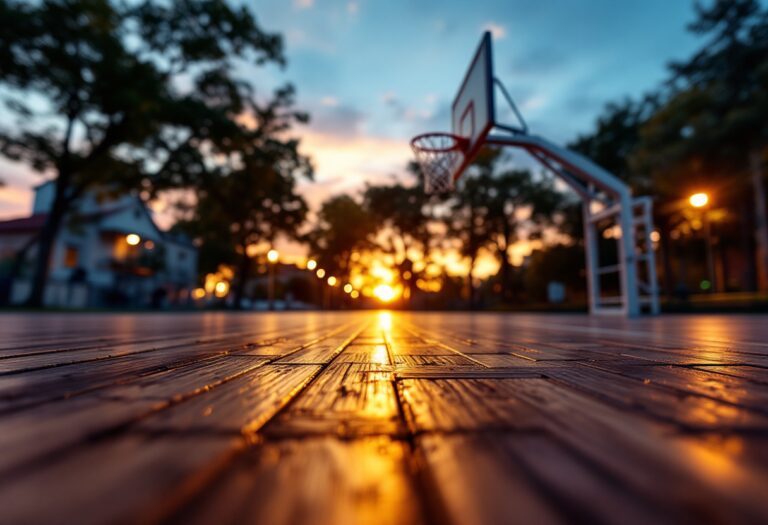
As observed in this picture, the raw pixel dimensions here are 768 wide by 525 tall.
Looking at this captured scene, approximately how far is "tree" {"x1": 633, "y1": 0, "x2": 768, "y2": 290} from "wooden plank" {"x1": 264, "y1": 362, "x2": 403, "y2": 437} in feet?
65.9

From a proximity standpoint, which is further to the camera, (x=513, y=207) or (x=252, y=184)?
(x=513, y=207)

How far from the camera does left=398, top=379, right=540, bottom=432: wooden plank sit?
536 mm

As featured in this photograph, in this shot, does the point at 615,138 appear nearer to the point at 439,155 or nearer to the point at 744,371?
the point at 439,155

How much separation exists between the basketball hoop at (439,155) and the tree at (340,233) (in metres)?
24.6

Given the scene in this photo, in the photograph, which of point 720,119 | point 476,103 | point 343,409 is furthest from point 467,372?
point 720,119

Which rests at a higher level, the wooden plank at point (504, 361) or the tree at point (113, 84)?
the tree at point (113, 84)

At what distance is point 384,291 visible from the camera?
41.2 meters

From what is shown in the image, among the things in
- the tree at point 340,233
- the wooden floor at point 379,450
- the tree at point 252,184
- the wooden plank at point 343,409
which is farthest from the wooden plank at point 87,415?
the tree at point 340,233

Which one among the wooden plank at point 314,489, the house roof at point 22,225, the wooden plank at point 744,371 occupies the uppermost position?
the house roof at point 22,225

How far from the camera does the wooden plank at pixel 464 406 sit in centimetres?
54

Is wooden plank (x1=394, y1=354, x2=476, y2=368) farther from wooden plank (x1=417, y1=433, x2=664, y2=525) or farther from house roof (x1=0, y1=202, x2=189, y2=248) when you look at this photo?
house roof (x1=0, y1=202, x2=189, y2=248)

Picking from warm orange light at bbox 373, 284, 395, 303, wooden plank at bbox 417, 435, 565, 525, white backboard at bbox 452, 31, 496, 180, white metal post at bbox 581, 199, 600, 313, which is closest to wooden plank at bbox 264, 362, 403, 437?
wooden plank at bbox 417, 435, 565, 525

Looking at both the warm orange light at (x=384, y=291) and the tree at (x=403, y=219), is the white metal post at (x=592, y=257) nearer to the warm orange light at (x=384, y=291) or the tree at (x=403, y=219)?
the tree at (x=403, y=219)

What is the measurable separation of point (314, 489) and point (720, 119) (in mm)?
22614
